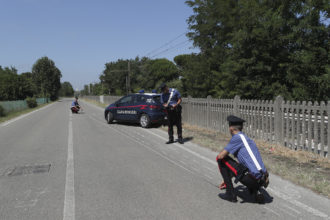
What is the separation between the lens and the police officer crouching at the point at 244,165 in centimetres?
359

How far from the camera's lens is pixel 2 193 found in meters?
4.31

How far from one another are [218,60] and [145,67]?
57343 mm

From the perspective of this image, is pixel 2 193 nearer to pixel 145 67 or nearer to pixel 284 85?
pixel 284 85

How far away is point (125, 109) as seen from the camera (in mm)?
13578

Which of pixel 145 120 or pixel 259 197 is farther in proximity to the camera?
pixel 145 120

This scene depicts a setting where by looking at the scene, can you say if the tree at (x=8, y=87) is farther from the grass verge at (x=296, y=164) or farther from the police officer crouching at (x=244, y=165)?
the police officer crouching at (x=244, y=165)

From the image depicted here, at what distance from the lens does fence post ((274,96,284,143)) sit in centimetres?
745

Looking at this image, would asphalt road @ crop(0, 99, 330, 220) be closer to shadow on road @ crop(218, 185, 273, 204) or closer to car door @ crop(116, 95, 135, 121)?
shadow on road @ crop(218, 185, 273, 204)

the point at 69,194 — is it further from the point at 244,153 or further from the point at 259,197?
the point at 259,197

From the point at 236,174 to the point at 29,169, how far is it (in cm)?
425

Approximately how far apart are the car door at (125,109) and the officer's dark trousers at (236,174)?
959cm

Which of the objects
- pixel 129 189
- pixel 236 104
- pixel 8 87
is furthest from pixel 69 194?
pixel 8 87

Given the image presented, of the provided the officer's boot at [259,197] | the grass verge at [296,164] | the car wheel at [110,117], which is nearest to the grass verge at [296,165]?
the grass verge at [296,164]

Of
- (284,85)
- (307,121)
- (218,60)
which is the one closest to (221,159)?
(307,121)
